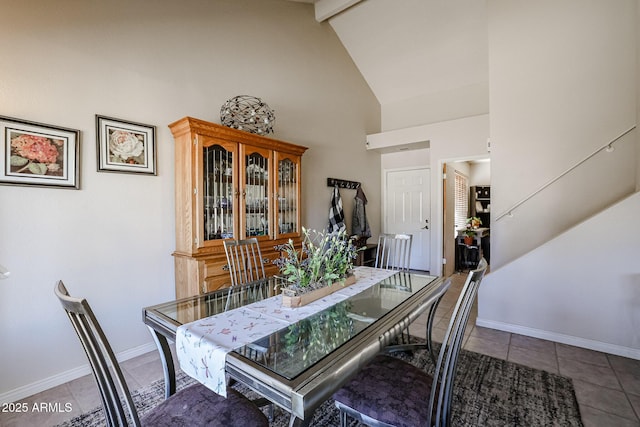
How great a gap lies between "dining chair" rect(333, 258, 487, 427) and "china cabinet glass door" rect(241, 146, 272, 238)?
6.00 feet

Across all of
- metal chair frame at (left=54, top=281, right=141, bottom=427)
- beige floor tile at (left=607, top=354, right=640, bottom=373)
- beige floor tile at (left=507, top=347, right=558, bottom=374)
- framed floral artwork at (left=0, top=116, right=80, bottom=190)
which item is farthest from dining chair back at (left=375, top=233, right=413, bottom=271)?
framed floral artwork at (left=0, top=116, right=80, bottom=190)

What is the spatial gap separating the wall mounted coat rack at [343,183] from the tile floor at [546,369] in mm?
2306

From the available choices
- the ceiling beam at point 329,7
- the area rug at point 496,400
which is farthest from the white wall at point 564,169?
the ceiling beam at point 329,7

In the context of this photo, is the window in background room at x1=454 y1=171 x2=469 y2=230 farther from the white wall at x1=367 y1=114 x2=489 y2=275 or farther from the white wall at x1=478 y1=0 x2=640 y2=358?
the white wall at x1=478 y1=0 x2=640 y2=358

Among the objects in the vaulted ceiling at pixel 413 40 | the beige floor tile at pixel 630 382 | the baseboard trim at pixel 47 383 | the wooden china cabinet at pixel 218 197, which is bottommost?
the beige floor tile at pixel 630 382

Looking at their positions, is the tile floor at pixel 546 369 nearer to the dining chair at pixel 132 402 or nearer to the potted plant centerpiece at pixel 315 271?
the dining chair at pixel 132 402

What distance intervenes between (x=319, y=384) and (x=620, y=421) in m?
1.98

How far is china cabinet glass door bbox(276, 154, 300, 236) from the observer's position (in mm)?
3160

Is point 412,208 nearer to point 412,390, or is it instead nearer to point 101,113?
point 412,390

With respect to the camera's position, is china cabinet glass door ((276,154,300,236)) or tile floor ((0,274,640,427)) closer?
tile floor ((0,274,640,427))

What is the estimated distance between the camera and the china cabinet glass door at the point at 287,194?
124 inches

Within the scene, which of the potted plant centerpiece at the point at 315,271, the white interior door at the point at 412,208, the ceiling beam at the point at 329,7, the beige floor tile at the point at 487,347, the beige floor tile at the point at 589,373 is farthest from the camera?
the white interior door at the point at 412,208

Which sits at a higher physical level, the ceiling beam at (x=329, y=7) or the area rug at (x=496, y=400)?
the ceiling beam at (x=329, y=7)

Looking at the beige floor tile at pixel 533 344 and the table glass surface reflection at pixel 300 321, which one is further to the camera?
the beige floor tile at pixel 533 344
